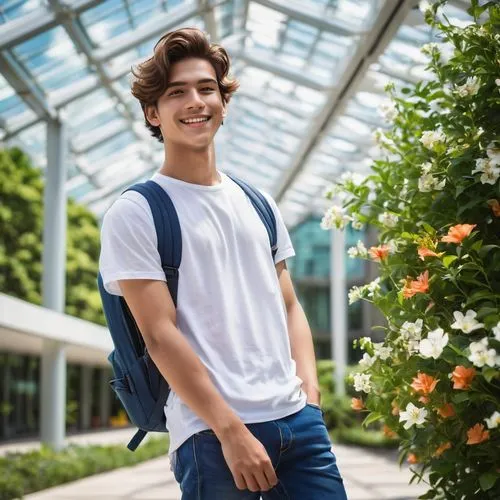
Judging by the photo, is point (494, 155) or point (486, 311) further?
point (494, 155)

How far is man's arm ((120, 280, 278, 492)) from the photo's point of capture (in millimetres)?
1753

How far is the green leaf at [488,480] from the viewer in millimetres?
2406

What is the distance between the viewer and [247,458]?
1748 mm

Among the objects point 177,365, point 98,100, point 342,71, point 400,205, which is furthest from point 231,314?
point 98,100

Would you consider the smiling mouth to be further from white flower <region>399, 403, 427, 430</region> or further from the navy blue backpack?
white flower <region>399, 403, 427, 430</region>

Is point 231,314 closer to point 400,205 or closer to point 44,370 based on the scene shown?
point 400,205

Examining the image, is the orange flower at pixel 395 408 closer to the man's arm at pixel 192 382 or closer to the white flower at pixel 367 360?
the white flower at pixel 367 360

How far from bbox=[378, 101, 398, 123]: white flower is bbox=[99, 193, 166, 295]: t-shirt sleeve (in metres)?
2.08

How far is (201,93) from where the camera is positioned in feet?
6.70

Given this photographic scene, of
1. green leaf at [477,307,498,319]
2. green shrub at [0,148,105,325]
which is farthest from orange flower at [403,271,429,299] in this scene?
green shrub at [0,148,105,325]

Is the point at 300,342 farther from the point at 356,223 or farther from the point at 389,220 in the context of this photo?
the point at 356,223

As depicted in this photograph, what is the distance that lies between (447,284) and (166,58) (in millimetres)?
1093

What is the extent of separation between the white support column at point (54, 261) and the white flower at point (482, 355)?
12885mm

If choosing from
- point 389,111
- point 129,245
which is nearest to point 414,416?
point 129,245
